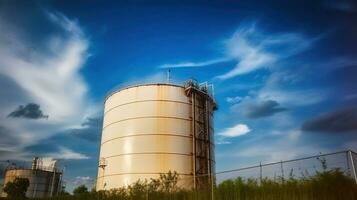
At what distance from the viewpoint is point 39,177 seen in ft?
156

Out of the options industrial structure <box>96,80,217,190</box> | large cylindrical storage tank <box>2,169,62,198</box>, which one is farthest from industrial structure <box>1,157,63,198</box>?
industrial structure <box>96,80,217,190</box>

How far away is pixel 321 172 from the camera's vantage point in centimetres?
1130

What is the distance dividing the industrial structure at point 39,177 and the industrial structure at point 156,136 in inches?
1021

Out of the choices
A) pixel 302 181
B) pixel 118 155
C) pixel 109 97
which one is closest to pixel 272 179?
pixel 302 181

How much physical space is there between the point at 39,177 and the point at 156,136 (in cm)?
3268

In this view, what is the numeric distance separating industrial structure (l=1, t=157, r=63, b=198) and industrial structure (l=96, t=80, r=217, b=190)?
25944 millimetres

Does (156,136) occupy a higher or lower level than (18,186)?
higher

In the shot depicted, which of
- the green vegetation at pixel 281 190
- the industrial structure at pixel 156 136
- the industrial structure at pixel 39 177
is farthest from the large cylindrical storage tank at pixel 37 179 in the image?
the green vegetation at pixel 281 190

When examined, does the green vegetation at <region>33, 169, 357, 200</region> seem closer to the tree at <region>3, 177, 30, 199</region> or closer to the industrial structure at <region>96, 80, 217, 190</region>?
the industrial structure at <region>96, 80, 217, 190</region>

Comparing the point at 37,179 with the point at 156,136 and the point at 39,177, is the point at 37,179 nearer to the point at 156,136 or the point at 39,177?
the point at 39,177

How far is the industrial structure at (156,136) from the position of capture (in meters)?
22.2

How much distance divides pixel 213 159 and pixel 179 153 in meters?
4.52

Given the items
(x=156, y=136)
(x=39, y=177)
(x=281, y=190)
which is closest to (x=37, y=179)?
(x=39, y=177)

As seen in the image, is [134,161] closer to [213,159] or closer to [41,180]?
[213,159]
